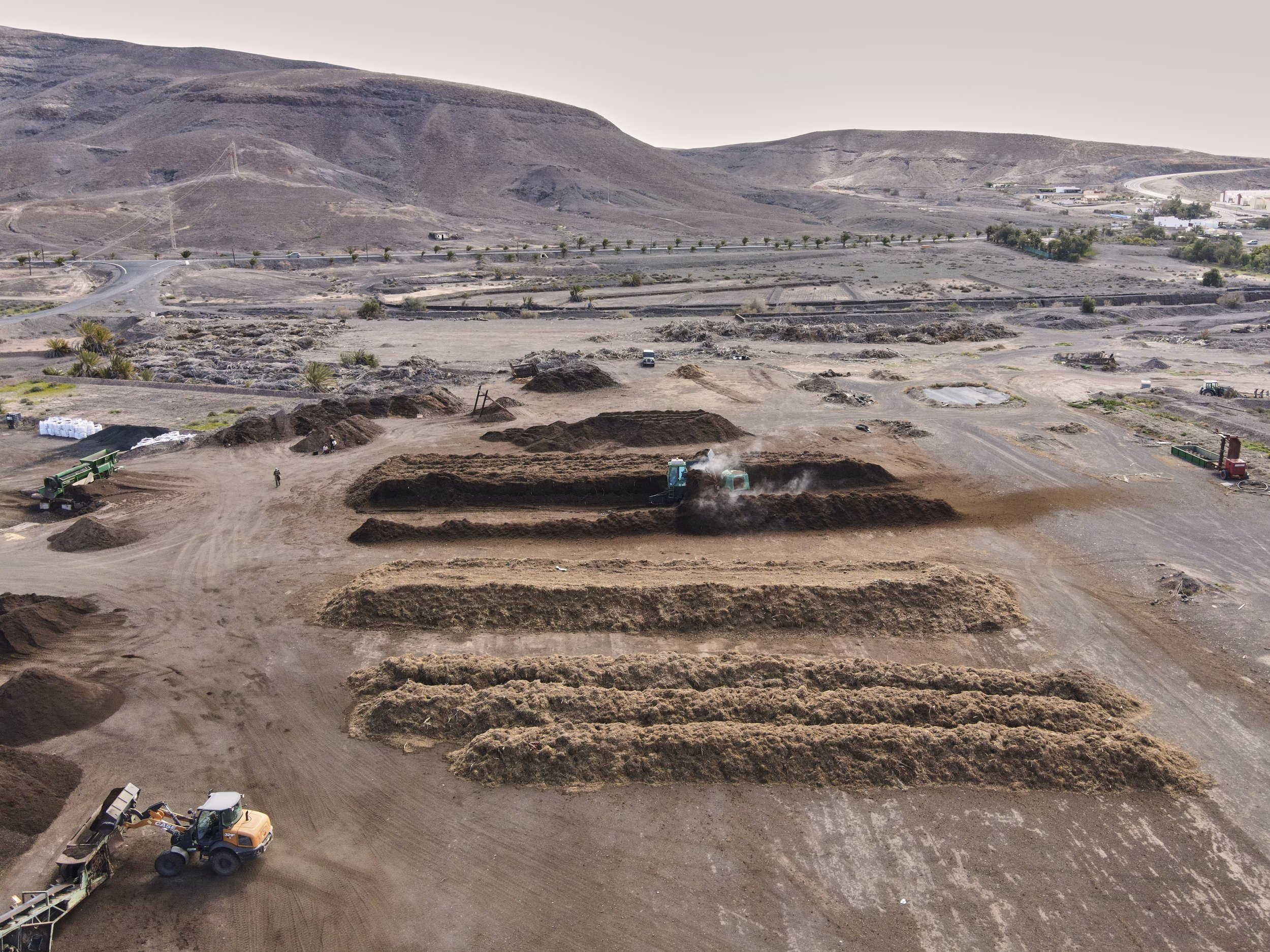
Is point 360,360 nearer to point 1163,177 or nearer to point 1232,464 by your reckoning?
point 1232,464

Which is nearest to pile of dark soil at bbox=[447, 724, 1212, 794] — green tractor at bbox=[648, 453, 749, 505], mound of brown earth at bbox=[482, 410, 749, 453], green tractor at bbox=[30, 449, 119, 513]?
green tractor at bbox=[648, 453, 749, 505]

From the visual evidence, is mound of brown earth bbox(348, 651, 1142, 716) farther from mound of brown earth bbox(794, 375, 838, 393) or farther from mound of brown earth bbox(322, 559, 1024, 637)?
mound of brown earth bbox(794, 375, 838, 393)

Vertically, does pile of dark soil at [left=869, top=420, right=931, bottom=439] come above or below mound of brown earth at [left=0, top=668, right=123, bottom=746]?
above

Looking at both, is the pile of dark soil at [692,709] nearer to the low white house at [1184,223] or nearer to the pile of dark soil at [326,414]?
the pile of dark soil at [326,414]

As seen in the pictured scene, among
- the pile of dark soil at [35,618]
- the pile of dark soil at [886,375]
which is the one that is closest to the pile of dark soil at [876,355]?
the pile of dark soil at [886,375]

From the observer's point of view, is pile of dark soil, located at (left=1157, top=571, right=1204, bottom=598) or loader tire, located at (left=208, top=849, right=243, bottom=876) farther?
pile of dark soil, located at (left=1157, top=571, right=1204, bottom=598)

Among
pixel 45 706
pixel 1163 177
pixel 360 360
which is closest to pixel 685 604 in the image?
pixel 45 706

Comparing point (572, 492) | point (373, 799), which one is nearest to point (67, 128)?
point (572, 492)
